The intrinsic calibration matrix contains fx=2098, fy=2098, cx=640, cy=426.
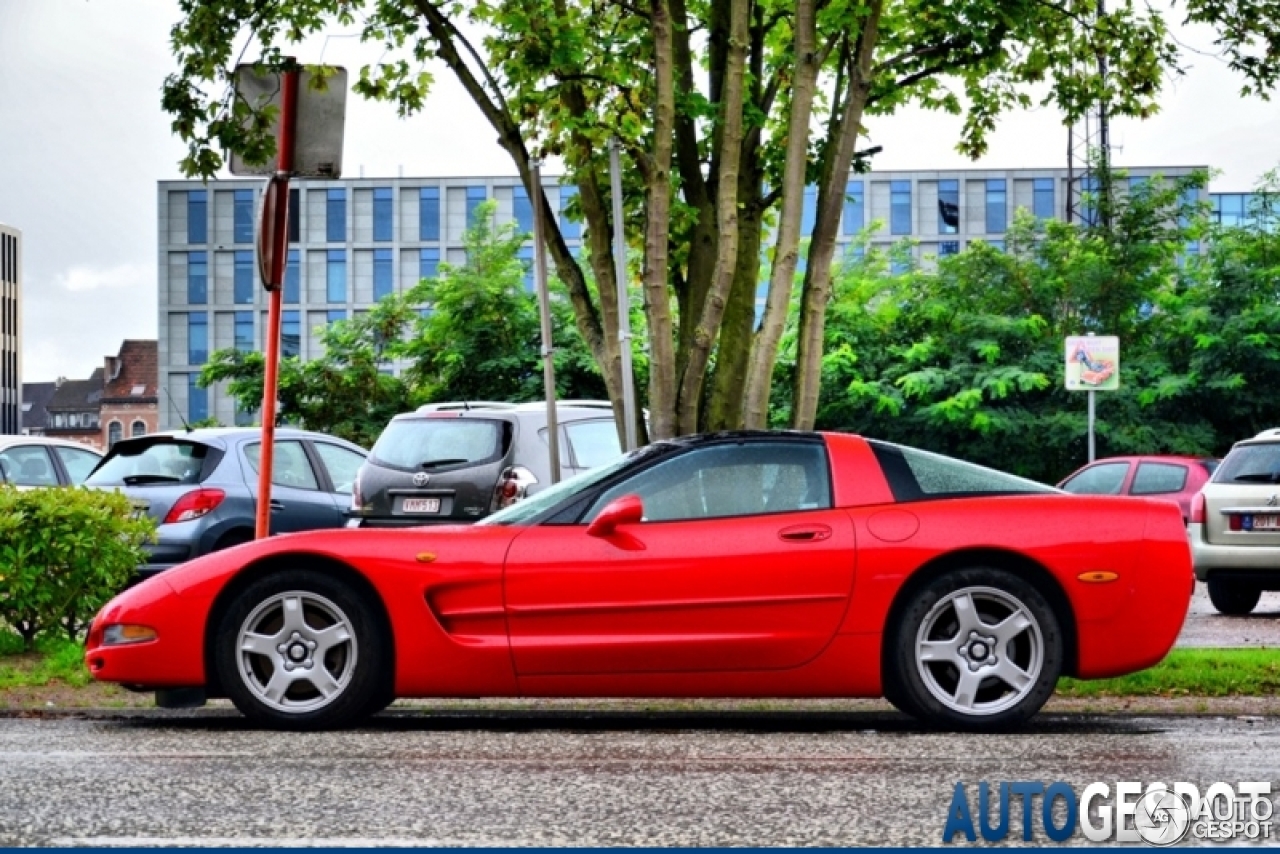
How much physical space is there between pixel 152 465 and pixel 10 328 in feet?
519

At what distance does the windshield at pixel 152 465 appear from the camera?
16328mm

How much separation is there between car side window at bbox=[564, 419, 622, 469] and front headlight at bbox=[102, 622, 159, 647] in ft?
27.6

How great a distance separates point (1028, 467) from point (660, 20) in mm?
34770

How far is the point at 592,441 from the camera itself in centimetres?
1783

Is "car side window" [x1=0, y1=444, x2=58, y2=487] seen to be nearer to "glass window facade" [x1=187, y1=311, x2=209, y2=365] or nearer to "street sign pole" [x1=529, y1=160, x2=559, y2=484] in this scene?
"street sign pole" [x1=529, y1=160, x2=559, y2=484]

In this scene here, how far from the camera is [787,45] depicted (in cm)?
1762

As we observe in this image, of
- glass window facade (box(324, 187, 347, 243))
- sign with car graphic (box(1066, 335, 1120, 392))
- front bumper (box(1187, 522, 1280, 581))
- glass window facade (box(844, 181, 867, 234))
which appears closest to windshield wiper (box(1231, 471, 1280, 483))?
front bumper (box(1187, 522, 1280, 581))

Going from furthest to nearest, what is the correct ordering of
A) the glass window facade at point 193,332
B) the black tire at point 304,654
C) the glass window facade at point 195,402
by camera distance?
1. the glass window facade at point 193,332
2. the glass window facade at point 195,402
3. the black tire at point 304,654

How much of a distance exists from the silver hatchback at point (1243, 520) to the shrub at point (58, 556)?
9.10 metres

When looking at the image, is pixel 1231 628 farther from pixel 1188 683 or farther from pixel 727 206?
pixel 1188 683

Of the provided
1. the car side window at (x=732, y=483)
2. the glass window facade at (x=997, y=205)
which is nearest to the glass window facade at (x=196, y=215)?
the glass window facade at (x=997, y=205)

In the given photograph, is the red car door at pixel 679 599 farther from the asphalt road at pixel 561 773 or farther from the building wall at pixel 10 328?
the building wall at pixel 10 328

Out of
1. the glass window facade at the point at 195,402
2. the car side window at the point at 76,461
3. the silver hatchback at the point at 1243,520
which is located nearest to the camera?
the silver hatchback at the point at 1243,520

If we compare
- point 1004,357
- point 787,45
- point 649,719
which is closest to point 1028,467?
point 1004,357
